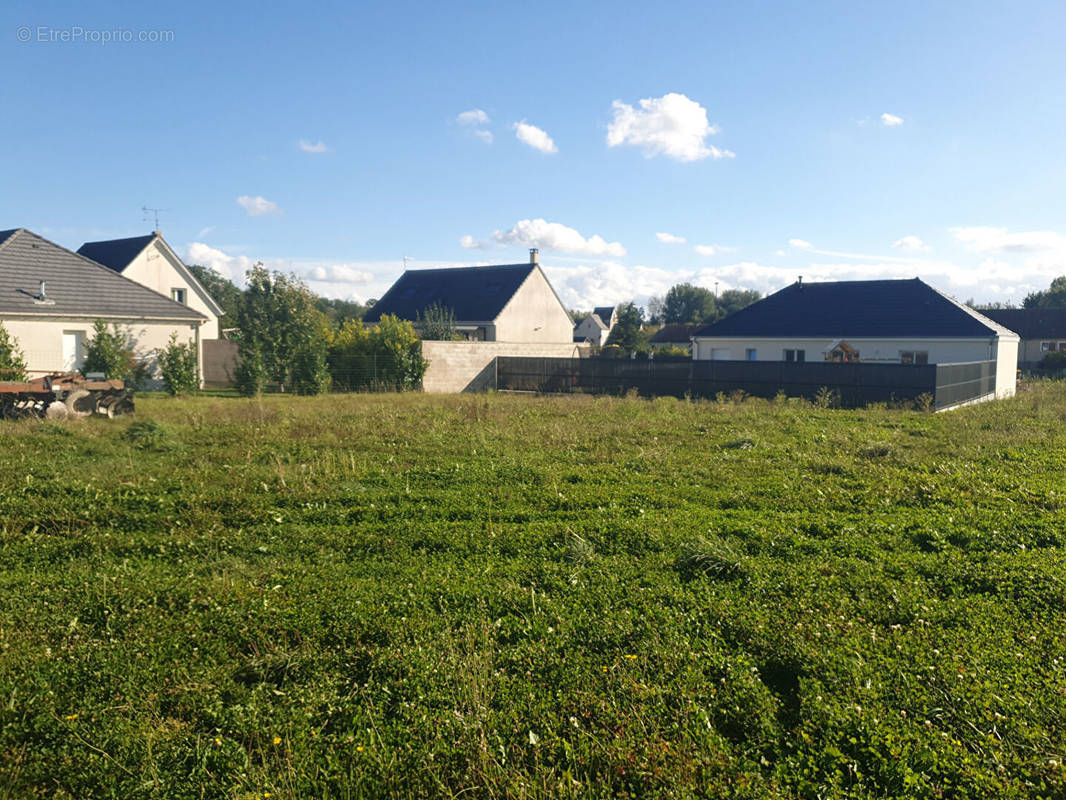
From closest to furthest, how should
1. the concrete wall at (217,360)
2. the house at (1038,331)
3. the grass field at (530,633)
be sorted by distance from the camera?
1. the grass field at (530,633)
2. the concrete wall at (217,360)
3. the house at (1038,331)

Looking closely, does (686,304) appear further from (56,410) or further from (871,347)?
(56,410)

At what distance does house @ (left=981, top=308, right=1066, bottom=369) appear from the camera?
53.5 m

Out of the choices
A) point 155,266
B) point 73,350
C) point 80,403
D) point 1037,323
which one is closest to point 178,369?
point 73,350

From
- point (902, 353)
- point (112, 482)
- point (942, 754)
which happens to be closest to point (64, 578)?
point (112, 482)

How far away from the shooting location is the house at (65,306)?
21297 mm

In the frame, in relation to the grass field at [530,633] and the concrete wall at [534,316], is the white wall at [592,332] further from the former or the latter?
the grass field at [530,633]

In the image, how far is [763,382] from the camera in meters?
23.5

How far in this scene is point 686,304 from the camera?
11200 centimetres

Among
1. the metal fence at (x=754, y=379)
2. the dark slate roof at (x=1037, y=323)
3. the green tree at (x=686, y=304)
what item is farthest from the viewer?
the green tree at (x=686, y=304)

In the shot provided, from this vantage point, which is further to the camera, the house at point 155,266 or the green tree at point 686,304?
the green tree at point 686,304

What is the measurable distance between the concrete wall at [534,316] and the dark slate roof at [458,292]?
48 centimetres

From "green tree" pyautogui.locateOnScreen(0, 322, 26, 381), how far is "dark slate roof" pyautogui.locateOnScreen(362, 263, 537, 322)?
20568 millimetres

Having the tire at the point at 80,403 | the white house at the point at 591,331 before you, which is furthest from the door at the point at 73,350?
the white house at the point at 591,331

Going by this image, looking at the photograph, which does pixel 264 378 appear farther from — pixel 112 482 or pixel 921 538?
pixel 921 538
